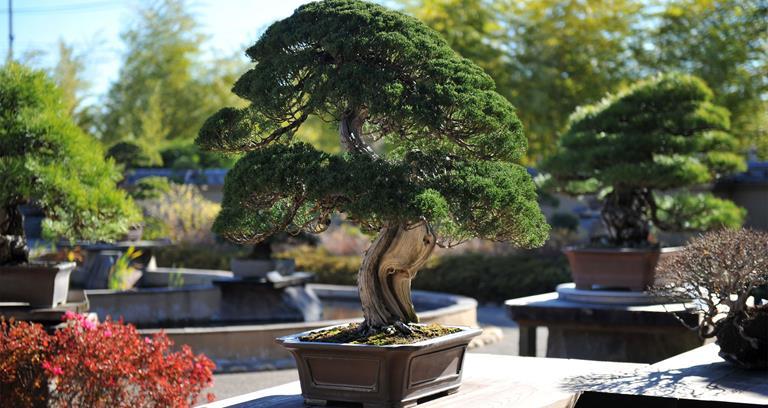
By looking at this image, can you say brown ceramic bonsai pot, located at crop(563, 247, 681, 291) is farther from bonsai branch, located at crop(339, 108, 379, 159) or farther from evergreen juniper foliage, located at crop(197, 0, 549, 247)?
bonsai branch, located at crop(339, 108, 379, 159)

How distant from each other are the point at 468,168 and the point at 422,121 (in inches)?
12.0

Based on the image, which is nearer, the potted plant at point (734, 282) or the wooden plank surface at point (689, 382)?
the wooden plank surface at point (689, 382)

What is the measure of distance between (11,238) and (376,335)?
9.42ft

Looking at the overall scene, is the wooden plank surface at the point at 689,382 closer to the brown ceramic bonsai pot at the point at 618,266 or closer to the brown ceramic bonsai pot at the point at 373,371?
the brown ceramic bonsai pot at the point at 373,371

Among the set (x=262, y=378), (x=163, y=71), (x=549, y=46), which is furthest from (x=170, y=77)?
(x=262, y=378)

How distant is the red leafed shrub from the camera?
4688mm

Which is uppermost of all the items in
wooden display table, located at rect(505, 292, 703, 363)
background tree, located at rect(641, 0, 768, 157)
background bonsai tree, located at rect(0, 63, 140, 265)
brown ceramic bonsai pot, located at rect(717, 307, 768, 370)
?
background tree, located at rect(641, 0, 768, 157)

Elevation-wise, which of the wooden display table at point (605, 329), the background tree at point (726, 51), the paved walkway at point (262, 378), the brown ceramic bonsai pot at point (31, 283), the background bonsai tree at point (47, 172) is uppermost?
the background tree at point (726, 51)

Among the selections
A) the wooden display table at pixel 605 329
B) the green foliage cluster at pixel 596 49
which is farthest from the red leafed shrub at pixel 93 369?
the green foliage cluster at pixel 596 49

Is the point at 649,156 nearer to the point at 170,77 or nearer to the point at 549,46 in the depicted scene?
the point at 549,46

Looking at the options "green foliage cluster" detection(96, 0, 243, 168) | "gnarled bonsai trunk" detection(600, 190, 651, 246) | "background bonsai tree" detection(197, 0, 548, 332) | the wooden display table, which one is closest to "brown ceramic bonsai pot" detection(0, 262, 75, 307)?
"background bonsai tree" detection(197, 0, 548, 332)

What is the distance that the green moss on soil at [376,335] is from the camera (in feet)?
14.9

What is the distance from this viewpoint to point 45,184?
615cm

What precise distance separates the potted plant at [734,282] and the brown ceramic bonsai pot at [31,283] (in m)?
3.58
